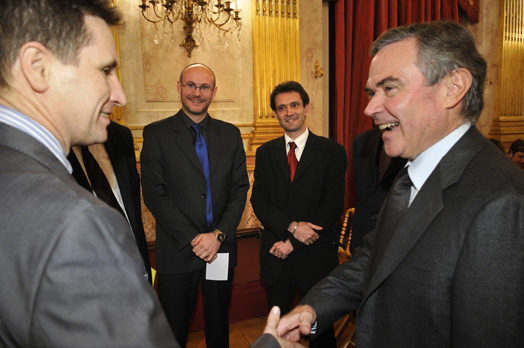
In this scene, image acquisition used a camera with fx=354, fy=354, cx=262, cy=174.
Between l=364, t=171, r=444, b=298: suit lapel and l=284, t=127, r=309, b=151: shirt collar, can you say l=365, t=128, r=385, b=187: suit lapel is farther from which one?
l=364, t=171, r=444, b=298: suit lapel

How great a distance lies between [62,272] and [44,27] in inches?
21.1

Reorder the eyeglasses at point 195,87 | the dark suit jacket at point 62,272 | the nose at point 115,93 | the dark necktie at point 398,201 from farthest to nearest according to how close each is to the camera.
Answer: the eyeglasses at point 195,87, the dark necktie at point 398,201, the nose at point 115,93, the dark suit jacket at point 62,272

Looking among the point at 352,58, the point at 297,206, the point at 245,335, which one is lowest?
the point at 245,335

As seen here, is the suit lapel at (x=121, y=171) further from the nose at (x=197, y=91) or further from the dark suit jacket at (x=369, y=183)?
the dark suit jacket at (x=369, y=183)

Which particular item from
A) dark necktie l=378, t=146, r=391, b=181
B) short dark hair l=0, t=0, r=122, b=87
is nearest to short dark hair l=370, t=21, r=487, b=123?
short dark hair l=0, t=0, r=122, b=87

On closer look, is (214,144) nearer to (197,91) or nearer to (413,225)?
(197,91)

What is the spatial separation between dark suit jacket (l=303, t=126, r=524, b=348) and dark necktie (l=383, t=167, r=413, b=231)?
6 centimetres

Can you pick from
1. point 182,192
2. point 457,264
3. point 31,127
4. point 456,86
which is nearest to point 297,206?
point 182,192

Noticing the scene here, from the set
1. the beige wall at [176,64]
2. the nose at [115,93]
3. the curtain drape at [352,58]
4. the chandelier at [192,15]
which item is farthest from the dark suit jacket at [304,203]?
the curtain drape at [352,58]

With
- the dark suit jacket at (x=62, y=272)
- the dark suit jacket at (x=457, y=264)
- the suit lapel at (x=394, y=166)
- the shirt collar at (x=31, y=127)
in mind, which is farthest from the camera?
the suit lapel at (x=394, y=166)

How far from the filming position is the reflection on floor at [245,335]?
290 centimetres

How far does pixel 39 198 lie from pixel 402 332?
1035 millimetres

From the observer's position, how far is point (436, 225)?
103 centimetres

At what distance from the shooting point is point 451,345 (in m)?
0.99
